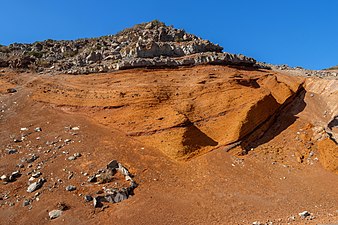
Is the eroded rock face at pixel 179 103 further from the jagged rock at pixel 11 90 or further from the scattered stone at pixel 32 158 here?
the scattered stone at pixel 32 158

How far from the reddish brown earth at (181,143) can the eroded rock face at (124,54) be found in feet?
3.12

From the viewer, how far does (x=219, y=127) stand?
17641 millimetres

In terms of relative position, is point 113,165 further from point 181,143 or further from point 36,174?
point 181,143

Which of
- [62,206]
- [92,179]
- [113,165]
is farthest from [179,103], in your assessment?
[62,206]

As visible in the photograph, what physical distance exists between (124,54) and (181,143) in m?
9.35

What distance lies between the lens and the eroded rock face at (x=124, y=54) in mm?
21547

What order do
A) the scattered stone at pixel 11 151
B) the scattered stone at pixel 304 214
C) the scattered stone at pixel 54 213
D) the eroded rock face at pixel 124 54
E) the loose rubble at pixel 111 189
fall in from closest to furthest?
1. the scattered stone at pixel 54 213
2. the scattered stone at pixel 304 214
3. the loose rubble at pixel 111 189
4. the scattered stone at pixel 11 151
5. the eroded rock face at pixel 124 54

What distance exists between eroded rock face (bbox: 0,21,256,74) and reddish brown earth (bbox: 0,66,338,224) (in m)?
0.95

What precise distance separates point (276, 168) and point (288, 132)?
3554 millimetres

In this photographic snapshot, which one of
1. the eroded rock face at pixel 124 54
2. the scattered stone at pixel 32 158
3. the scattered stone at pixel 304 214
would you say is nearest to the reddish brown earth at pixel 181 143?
the scattered stone at pixel 304 214

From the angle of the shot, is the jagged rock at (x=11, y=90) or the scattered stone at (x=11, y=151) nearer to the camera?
the scattered stone at (x=11, y=151)

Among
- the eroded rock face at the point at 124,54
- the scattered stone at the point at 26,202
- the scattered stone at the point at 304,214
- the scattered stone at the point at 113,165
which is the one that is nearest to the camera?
the scattered stone at the point at 26,202

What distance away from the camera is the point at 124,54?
22531 mm

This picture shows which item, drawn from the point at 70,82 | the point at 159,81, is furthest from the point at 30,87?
the point at 159,81
